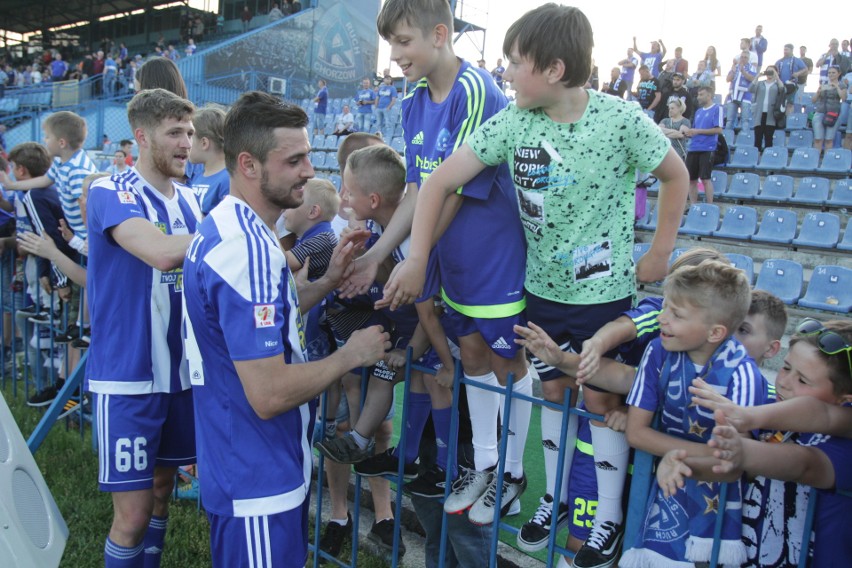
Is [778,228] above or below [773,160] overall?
below

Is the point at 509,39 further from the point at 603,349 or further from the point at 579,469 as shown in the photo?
the point at 579,469

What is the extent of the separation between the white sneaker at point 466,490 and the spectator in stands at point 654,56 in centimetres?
1215

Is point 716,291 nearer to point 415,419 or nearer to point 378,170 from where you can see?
point 378,170

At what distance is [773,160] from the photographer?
36.1 feet

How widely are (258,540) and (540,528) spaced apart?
3.42ft

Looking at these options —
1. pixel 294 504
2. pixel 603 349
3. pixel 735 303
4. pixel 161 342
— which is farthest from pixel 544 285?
pixel 161 342

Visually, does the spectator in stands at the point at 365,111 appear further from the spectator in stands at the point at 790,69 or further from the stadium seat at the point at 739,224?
the stadium seat at the point at 739,224

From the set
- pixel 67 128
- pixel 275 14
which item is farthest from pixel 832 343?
pixel 275 14

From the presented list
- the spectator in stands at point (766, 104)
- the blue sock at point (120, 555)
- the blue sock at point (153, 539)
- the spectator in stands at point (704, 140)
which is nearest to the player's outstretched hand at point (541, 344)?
the blue sock at point (120, 555)

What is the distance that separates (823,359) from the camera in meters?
1.90

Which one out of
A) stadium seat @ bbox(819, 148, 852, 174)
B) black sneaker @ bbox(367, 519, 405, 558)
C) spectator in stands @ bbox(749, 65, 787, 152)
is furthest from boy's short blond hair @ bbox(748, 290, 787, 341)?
spectator in stands @ bbox(749, 65, 787, 152)

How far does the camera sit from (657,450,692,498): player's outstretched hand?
1787mm

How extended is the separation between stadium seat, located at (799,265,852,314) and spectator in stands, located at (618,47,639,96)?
7.26m

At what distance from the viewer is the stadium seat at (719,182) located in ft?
34.6
